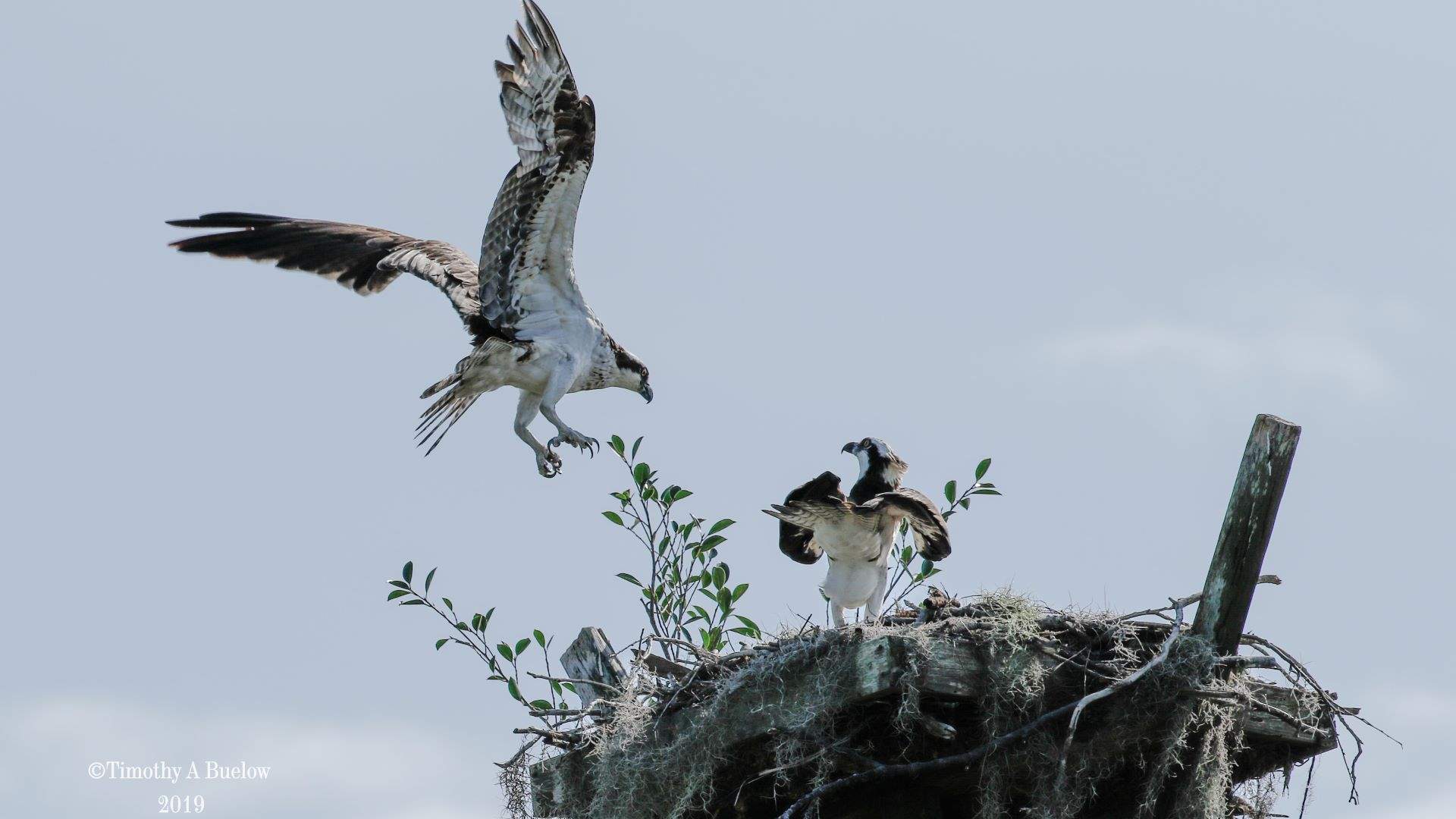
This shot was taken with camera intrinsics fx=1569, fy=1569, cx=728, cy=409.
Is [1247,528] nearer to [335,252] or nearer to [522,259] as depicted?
[522,259]

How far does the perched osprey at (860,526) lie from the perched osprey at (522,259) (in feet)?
6.80

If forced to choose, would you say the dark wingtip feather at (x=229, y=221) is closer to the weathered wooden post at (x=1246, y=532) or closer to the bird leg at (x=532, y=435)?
the bird leg at (x=532, y=435)

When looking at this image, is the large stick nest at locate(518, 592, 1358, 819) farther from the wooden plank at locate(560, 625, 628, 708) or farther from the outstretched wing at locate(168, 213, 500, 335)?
the outstretched wing at locate(168, 213, 500, 335)

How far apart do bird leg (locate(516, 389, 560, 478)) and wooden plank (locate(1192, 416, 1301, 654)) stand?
14.1ft

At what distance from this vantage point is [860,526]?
234 inches

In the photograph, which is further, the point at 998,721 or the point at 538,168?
the point at 538,168

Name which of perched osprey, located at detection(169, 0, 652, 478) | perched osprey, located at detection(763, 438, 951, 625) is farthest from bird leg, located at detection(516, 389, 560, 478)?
perched osprey, located at detection(763, 438, 951, 625)

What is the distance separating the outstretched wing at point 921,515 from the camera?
5625 mm

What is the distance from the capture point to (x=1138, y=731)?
15.2 ft

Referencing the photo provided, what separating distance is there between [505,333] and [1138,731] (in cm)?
442

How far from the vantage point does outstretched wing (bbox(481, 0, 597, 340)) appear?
745cm

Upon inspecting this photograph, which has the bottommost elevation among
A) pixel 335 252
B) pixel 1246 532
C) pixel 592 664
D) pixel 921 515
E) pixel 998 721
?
pixel 998 721

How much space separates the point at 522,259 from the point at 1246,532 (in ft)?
14.4

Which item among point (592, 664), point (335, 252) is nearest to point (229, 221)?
point (335, 252)
